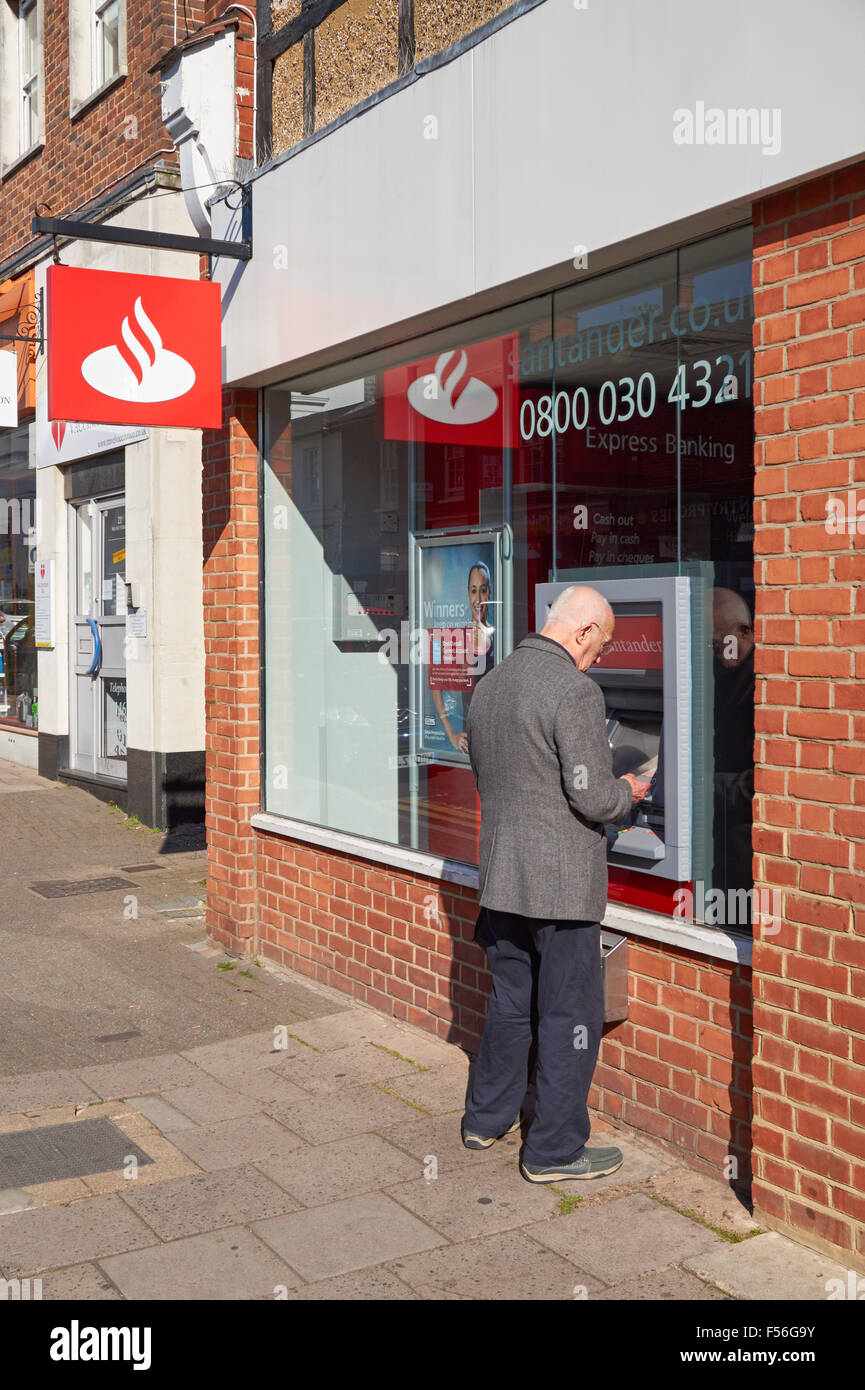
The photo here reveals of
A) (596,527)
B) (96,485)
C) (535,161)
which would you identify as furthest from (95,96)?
(596,527)

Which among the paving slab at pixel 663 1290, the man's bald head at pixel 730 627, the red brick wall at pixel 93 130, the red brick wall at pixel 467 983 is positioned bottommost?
the paving slab at pixel 663 1290

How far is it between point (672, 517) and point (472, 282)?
1.26 meters

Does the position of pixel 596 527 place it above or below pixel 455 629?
above

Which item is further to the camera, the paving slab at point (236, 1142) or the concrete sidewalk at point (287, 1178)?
the paving slab at point (236, 1142)

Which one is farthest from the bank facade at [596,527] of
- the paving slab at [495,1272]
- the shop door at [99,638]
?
the shop door at [99,638]

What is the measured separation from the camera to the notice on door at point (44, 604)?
43.4ft

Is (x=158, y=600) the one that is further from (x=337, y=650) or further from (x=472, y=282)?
(x=472, y=282)

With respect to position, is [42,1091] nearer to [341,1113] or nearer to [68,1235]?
[341,1113]

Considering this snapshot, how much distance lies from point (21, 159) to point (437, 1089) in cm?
1190

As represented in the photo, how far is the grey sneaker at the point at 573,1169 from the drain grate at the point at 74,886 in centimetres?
527

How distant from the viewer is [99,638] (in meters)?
12.5

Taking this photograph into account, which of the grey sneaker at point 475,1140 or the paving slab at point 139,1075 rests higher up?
the grey sneaker at point 475,1140

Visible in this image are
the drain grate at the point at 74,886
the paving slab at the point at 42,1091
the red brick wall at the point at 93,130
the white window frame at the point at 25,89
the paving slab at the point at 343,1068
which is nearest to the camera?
the paving slab at the point at 42,1091

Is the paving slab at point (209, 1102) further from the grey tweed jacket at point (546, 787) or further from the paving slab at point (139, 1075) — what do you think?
the grey tweed jacket at point (546, 787)
